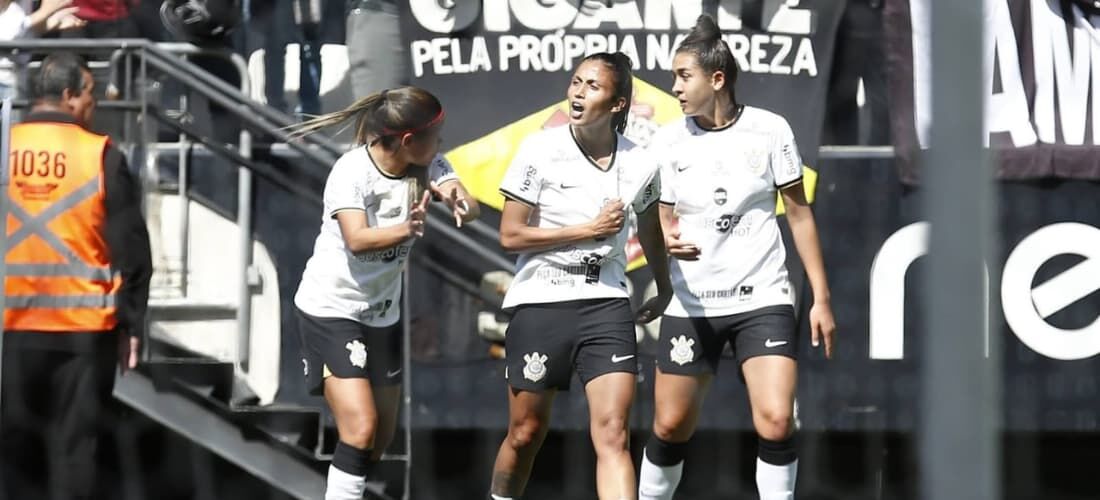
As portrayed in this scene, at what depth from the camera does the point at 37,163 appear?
5.00 m

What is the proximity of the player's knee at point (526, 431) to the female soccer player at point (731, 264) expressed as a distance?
352 millimetres

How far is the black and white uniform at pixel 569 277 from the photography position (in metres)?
4.54

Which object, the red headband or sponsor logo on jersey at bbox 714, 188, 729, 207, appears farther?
the red headband

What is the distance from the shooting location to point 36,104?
5.08m

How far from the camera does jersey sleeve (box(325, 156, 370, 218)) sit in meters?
4.74

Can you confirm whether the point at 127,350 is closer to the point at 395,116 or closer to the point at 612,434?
the point at 395,116

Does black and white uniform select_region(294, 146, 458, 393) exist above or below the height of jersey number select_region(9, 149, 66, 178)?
below

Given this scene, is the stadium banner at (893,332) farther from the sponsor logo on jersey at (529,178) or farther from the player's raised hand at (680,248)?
the sponsor logo on jersey at (529,178)

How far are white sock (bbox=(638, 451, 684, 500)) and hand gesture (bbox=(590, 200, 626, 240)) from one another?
2.40 feet

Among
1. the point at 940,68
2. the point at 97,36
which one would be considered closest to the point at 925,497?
the point at 940,68

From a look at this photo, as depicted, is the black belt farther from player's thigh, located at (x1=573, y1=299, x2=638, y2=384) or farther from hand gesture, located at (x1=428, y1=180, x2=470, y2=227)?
player's thigh, located at (x1=573, y1=299, x2=638, y2=384)

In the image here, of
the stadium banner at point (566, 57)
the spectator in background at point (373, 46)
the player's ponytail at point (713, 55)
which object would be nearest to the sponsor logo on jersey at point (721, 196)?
the player's ponytail at point (713, 55)

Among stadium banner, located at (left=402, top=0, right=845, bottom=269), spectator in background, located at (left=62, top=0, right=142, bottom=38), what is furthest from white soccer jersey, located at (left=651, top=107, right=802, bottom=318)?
spectator in background, located at (left=62, top=0, right=142, bottom=38)

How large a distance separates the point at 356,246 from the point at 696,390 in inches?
39.4
